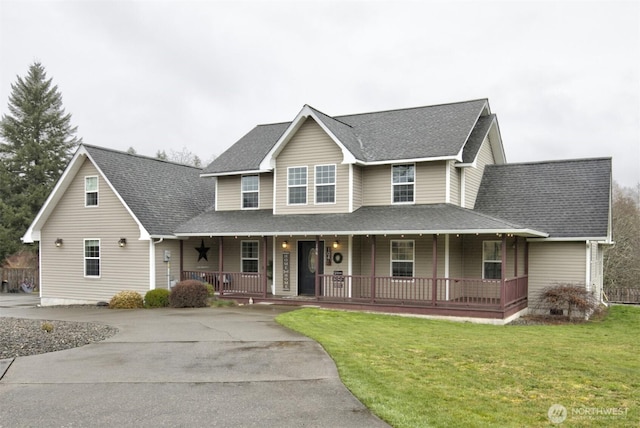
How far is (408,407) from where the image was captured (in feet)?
21.7

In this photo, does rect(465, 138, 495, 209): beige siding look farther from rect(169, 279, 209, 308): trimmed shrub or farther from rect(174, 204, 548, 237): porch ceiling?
rect(169, 279, 209, 308): trimmed shrub

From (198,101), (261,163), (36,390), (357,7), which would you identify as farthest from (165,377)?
(198,101)

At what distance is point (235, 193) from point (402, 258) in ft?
27.0

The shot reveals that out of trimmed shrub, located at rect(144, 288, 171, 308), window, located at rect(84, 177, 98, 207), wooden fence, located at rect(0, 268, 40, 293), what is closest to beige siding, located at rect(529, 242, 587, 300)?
trimmed shrub, located at rect(144, 288, 171, 308)

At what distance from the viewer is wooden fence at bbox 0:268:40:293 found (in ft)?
111

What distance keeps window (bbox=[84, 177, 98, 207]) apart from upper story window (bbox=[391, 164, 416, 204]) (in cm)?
1230

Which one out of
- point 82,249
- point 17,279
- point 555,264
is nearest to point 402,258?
point 555,264

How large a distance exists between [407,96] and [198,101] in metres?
38.8

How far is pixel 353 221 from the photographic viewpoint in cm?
1808

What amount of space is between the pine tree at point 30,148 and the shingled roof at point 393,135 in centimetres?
2544

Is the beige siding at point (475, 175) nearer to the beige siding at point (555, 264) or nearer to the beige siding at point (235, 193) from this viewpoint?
the beige siding at point (555, 264)

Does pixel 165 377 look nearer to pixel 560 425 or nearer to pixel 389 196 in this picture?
pixel 560 425

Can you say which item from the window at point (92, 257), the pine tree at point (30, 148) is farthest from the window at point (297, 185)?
the pine tree at point (30, 148)

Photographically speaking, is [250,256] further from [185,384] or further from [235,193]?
[185,384]
